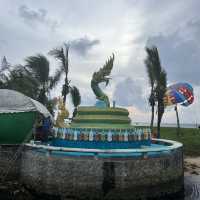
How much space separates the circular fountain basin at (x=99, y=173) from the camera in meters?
13.2

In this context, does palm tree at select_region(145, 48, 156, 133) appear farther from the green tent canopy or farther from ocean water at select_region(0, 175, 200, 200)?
the green tent canopy

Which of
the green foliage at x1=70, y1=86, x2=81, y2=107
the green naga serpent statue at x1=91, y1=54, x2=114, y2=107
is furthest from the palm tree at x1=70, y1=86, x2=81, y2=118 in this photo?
the green naga serpent statue at x1=91, y1=54, x2=114, y2=107

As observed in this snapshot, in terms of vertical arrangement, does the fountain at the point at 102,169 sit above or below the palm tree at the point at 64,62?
below

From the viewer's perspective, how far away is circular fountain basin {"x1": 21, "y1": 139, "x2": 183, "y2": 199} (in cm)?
1321

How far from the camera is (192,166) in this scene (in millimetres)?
22375

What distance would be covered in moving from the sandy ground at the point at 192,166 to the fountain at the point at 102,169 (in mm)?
4939

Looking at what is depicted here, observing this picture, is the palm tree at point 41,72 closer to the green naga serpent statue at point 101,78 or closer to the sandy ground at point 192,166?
the green naga serpent statue at point 101,78

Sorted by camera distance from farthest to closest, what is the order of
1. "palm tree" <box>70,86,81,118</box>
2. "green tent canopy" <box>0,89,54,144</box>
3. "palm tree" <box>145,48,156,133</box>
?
"palm tree" <box>70,86,81,118</box>
"palm tree" <box>145,48,156,133</box>
"green tent canopy" <box>0,89,54,144</box>

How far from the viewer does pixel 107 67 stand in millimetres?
19438

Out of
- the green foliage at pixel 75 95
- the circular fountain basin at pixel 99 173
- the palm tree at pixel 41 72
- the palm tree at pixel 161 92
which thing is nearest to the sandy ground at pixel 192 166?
the palm tree at pixel 161 92

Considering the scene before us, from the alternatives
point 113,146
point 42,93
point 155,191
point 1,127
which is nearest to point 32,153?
point 1,127

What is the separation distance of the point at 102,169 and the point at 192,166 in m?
11.1

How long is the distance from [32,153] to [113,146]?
12.3 feet

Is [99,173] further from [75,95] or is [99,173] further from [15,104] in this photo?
[75,95]
